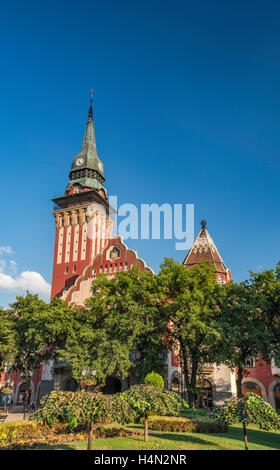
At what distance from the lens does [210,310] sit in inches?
1189

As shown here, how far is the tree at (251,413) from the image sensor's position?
13992mm

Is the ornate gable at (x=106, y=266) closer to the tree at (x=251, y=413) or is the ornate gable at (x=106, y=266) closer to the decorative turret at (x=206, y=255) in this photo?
the decorative turret at (x=206, y=255)

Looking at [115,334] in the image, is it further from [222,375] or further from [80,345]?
[222,375]

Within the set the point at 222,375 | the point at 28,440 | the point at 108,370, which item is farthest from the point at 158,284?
the point at 28,440

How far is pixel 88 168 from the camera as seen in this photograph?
190 ft

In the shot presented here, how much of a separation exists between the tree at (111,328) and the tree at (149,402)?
11.9 m

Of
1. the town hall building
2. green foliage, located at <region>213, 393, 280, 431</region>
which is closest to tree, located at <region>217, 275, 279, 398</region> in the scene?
the town hall building

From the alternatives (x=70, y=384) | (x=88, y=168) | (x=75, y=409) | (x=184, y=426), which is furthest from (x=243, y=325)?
(x=88, y=168)

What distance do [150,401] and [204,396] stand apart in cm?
2399

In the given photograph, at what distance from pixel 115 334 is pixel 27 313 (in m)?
10.2

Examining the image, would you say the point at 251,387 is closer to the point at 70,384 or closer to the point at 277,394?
the point at 277,394

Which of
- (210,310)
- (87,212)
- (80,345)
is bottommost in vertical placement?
(80,345)

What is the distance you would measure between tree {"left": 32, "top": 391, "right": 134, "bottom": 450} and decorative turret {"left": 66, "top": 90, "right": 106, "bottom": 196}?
4361 cm

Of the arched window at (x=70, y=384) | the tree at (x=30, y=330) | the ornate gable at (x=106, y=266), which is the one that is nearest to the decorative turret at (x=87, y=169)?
the ornate gable at (x=106, y=266)
